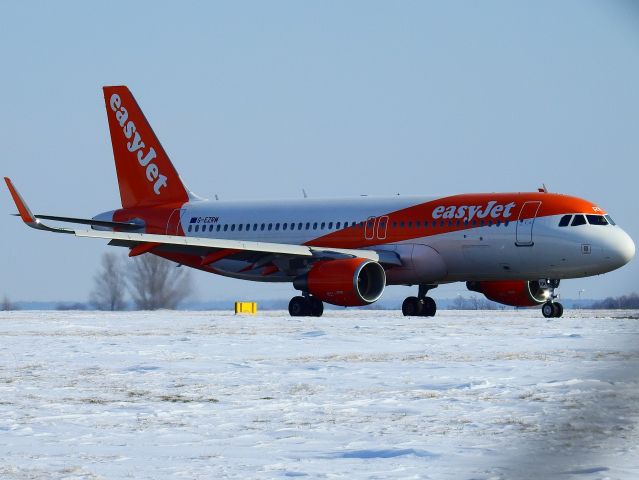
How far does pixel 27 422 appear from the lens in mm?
10414

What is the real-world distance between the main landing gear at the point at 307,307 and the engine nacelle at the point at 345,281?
81cm

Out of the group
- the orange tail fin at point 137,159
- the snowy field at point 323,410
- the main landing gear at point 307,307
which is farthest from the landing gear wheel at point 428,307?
the snowy field at point 323,410

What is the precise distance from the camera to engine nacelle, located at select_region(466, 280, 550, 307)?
36.4 metres

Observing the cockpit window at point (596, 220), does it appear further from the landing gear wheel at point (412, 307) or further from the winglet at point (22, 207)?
the winglet at point (22, 207)

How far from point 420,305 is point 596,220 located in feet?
22.5

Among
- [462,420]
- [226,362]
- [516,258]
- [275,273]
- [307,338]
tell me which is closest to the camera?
[462,420]

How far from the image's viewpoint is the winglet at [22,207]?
33750 millimetres

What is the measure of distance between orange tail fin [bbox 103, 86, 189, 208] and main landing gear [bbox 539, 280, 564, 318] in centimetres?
1406

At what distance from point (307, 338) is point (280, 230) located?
16.7 metres

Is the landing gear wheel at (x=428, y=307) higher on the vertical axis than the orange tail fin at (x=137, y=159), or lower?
lower

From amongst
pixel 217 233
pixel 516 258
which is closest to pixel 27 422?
pixel 516 258

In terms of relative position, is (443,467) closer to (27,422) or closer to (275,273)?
(27,422)

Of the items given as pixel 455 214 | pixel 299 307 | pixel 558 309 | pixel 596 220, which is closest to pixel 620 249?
pixel 596 220

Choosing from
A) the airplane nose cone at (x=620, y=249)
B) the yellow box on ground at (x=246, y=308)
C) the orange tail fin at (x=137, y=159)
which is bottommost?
the yellow box on ground at (x=246, y=308)
